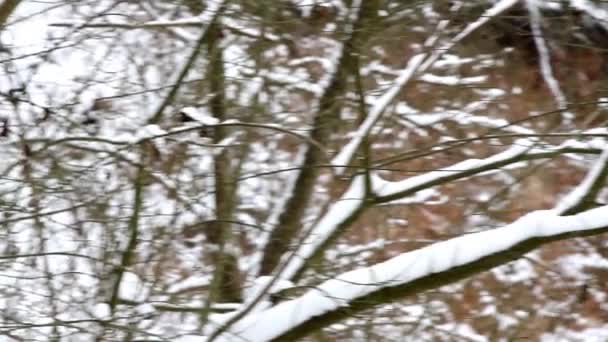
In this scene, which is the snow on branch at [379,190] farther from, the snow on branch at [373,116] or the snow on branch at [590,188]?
the snow on branch at [590,188]

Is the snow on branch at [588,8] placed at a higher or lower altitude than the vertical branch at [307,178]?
higher

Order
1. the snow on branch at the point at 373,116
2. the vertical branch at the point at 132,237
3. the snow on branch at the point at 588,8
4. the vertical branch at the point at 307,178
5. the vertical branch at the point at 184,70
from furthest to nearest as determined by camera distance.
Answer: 1. the snow on branch at the point at 588,8
2. the vertical branch at the point at 307,178
3. the vertical branch at the point at 184,70
4. the snow on branch at the point at 373,116
5. the vertical branch at the point at 132,237

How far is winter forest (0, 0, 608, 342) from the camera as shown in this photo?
12.1 feet

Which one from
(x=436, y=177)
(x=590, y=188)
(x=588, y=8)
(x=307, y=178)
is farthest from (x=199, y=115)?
(x=588, y=8)

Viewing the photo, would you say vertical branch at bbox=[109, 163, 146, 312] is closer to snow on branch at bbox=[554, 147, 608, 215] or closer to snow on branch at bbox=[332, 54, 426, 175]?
snow on branch at bbox=[332, 54, 426, 175]

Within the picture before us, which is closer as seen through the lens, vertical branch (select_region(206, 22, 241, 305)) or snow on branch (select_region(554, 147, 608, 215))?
snow on branch (select_region(554, 147, 608, 215))

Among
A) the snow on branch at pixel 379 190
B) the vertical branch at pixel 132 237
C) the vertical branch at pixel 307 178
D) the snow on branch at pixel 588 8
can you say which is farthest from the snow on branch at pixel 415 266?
the snow on branch at pixel 588 8

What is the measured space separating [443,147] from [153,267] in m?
1.44

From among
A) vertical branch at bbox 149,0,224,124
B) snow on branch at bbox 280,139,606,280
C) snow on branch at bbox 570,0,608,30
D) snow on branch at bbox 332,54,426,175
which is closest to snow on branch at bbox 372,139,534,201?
snow on branch at bbox 280,139,606,280

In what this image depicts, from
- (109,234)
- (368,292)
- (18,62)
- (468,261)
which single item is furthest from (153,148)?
(468,261)

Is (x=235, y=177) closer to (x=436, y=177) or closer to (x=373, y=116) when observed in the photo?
(x=373, y=116)

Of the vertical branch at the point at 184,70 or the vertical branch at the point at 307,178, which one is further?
the vertical branch at the point at 307,178

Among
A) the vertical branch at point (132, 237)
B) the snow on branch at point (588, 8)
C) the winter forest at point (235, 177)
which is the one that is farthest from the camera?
the snow on branch at point (588, 8)

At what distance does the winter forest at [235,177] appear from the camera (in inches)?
145
